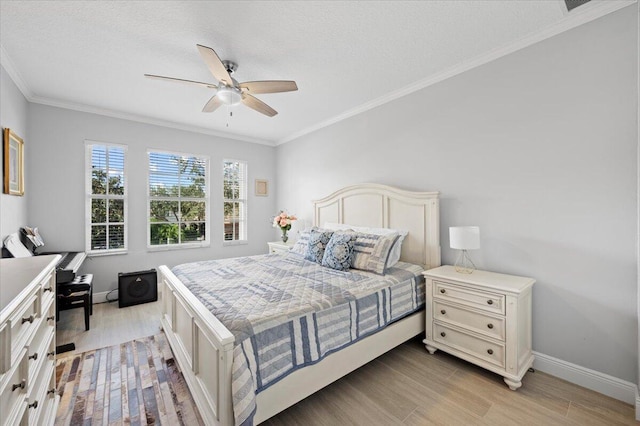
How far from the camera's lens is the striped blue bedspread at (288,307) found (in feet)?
4.89

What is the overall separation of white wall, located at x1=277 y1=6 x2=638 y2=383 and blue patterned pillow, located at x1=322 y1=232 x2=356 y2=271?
99 centimetres

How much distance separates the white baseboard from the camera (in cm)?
187

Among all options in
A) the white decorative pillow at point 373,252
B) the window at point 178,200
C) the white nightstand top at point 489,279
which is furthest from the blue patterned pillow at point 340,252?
the window at point 178,200

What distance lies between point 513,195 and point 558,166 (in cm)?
37

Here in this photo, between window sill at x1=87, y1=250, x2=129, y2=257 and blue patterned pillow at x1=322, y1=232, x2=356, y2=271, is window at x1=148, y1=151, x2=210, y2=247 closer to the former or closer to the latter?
window sill at x1=87, y1=250, x2=129, y2=257

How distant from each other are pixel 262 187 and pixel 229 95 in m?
3.09

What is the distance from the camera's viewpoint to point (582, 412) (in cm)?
180

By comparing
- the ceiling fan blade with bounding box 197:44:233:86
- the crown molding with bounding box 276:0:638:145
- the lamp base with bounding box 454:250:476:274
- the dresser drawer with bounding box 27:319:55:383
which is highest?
the crown molding with bounding box 276:0:638:145

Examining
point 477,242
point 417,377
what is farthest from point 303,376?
point 477,242

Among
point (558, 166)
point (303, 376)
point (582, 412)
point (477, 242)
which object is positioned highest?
point (558, 166)

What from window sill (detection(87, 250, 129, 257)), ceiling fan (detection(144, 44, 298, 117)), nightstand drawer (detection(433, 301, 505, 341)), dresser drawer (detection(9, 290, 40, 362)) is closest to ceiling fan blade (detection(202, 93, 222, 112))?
ceiling fan (detection(144, 44, 298, 117))

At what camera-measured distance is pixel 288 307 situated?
1.78 metres

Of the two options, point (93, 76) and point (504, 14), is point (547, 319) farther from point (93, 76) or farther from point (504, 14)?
point (93, 76)

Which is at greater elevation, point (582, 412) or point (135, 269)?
point (135, 269)
